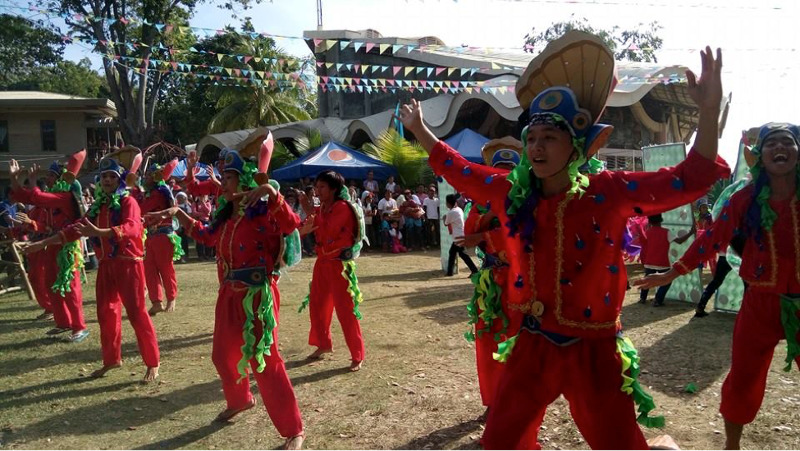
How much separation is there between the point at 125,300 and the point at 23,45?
2883 centimetres

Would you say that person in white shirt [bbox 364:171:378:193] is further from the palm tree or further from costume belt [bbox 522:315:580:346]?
costume belt [bbox 522:315:580:346]

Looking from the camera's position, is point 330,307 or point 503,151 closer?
point 503,151

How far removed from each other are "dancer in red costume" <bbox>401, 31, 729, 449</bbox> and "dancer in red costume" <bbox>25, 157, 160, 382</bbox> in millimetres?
4358

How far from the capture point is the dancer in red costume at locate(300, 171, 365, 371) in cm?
627

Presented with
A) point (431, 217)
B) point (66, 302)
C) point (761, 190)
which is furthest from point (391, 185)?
point (761, 190)

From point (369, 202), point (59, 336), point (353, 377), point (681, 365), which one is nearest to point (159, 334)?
point (59, 336)

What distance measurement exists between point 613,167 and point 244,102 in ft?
55.4

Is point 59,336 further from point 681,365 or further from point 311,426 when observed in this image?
point 681,365

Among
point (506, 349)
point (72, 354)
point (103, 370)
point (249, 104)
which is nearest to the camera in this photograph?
point (506, 349)

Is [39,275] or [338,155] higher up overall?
[338,155]

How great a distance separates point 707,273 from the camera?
12.4 metres

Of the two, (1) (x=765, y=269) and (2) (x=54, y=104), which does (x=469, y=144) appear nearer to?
(1) (x=765, y=269)

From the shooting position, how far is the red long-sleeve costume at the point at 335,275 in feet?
20.5

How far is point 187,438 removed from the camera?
4.61 meters
